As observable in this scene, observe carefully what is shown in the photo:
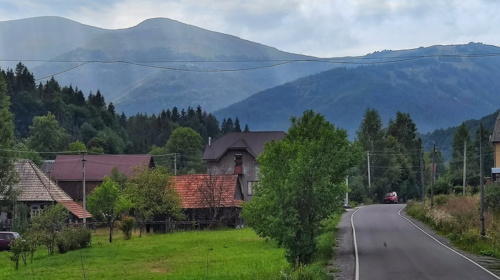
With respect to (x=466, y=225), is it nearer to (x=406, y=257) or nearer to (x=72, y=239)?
(x=406, y=257)

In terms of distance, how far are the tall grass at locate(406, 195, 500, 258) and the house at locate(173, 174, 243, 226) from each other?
17.0 meters

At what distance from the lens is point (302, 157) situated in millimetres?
28266

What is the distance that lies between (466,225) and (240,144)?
43.0 meters

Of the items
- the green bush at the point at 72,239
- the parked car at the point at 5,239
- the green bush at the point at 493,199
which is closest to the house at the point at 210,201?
the green bush at the point at 72,239

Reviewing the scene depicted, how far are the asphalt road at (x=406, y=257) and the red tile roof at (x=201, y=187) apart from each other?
18168 mm

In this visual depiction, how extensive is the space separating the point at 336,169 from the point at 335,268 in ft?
19.3

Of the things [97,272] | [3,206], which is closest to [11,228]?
[3,206]

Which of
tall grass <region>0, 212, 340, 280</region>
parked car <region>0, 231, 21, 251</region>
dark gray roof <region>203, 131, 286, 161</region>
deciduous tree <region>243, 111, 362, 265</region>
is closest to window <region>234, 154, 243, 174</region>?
dark gray roof <region>203, 131, 286, 161</region>

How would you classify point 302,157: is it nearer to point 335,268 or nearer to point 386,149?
point 335,268

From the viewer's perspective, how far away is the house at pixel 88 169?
80.9 meters

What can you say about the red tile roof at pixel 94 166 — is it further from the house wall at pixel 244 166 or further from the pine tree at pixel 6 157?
the pine tree at pixel 6 157

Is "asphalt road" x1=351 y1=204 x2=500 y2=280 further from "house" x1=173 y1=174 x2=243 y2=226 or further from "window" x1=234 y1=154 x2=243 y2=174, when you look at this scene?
"window" x1=234 y1=154 x2=243 y2=174

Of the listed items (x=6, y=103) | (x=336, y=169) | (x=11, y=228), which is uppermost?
(x=6, y=103)

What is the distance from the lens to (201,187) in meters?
63.5
